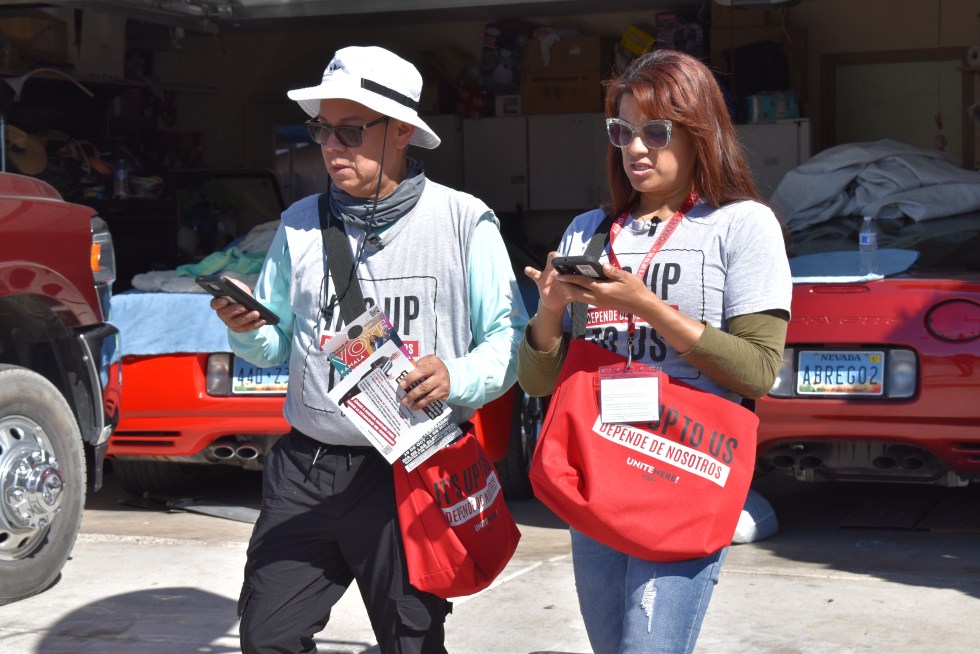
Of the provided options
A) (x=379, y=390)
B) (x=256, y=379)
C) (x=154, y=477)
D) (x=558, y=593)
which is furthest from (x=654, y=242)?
(x=154, y=477)

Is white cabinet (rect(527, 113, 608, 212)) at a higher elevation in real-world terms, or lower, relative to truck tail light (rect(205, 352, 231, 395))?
higher

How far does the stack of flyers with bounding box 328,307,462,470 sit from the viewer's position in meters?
2.87

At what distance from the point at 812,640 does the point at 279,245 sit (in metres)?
2.26

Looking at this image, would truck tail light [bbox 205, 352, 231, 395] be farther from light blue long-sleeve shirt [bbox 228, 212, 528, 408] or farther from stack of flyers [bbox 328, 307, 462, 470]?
stack of flyers [bbox 328, 307, 462, 470]

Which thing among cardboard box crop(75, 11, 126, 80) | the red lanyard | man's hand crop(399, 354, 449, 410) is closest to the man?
man's hand crop(399, 354, 449, 410)

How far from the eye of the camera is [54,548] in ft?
17.0

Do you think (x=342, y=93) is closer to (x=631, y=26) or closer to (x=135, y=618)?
(x=135, y=618)

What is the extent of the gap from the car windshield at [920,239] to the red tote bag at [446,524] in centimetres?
361

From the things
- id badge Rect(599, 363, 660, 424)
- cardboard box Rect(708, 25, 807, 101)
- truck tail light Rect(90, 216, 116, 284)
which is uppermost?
cardboard box Rect(708, 25, 807, 101)

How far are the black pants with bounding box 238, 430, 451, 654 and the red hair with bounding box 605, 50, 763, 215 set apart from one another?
94cm

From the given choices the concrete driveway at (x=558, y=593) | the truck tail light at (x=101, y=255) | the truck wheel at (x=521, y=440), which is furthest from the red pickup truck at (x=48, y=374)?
the truck wheel at (x=521, y=440)

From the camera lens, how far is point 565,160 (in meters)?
12.3

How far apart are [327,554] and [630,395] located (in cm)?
87

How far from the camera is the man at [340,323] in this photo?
3.04m
